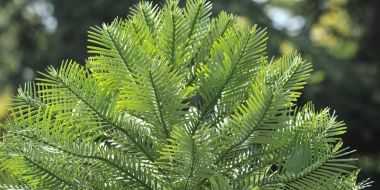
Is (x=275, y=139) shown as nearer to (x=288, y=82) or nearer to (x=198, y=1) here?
(x=288, y=82)

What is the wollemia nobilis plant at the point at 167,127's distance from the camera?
8.12 feet

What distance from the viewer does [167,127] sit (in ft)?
8.50

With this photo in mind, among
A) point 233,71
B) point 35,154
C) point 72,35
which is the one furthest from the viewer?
point 72,35

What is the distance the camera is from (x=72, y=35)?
1270cm

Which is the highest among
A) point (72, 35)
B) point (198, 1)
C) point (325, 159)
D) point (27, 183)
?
point (72, 35)

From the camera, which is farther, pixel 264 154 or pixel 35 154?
pixel 264 154

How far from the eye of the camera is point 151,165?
8.49 ft

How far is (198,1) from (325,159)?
31.1 inches

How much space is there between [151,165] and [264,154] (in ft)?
1.31

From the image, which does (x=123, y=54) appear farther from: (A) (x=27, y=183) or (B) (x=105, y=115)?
(A) (x=27, y=183)

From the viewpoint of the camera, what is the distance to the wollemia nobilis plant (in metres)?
2.47

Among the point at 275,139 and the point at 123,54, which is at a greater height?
the point at 123,54

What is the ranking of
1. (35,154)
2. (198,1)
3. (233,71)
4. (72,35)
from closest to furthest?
(35,154) → (233,71) → (198,1) → (72,35)

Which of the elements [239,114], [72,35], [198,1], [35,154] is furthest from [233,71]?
[72,35]
